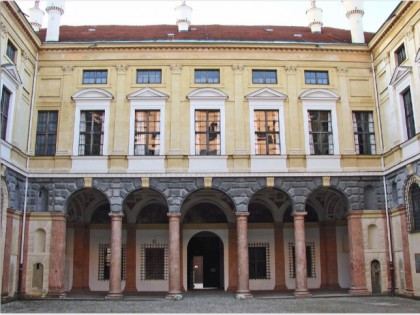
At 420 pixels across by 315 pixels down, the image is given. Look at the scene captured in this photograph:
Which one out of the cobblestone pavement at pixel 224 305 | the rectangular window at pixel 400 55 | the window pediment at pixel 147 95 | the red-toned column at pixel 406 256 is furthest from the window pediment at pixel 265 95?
the cobblestone pavement at pixel 224 305

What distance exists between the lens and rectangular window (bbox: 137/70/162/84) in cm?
Answer: 2245

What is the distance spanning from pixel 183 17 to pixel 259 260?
12800mm

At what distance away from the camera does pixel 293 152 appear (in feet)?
71.0

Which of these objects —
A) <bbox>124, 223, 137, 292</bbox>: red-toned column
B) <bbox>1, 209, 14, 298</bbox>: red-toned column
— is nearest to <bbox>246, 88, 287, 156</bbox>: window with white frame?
<bbox>124, 223, 137, 292</bbox>: red-toned column

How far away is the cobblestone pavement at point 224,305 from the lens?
54.2 feet

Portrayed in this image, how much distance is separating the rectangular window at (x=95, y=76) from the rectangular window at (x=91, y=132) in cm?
143

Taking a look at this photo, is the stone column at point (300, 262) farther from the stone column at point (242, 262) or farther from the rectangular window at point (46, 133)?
the rectangular window at point (46, 133)

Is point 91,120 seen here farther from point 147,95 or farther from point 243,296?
point 243,296

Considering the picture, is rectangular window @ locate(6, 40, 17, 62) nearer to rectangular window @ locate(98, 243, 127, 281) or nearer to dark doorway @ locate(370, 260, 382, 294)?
rectangular window @ locate(98, 243, 127, 281)

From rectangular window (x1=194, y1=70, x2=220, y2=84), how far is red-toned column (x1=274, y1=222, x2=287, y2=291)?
7862mm

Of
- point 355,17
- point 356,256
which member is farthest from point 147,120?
point 355,17

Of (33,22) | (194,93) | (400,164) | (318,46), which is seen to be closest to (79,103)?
(194,93)

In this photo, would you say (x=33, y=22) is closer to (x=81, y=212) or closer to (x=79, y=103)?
(x=79, y=103)

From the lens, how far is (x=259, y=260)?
2497 centimetres
